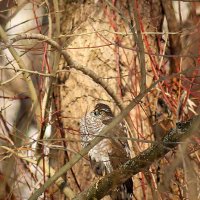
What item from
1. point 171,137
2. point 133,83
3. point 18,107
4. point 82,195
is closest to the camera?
point 171,137

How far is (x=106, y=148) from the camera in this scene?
5.79 metres

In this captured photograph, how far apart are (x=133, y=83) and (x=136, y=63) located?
222mm

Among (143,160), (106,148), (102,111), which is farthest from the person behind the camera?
(102,111)

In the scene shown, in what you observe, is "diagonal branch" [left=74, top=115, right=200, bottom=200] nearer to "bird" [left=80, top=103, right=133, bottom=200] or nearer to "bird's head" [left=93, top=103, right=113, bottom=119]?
"bird" [left=80, top=103, right=133, bottom=200]

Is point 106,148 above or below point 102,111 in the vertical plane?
below

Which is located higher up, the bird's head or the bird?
the bird's head

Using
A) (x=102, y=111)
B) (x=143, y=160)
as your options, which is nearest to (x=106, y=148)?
(x=102, y=111)

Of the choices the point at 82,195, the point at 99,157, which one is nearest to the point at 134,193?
the point at 99,157

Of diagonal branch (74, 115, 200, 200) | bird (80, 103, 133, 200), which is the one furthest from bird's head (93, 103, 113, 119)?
diagonal branch (74, 115, 200, 200)

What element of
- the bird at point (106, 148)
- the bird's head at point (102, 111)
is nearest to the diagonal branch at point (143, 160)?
the bird at point (106, 148)

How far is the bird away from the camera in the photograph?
5.66 meters

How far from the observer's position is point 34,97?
5848 mm

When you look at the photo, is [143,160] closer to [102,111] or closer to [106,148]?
[106,148]

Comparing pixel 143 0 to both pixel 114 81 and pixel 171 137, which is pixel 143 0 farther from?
pixel 171 137
